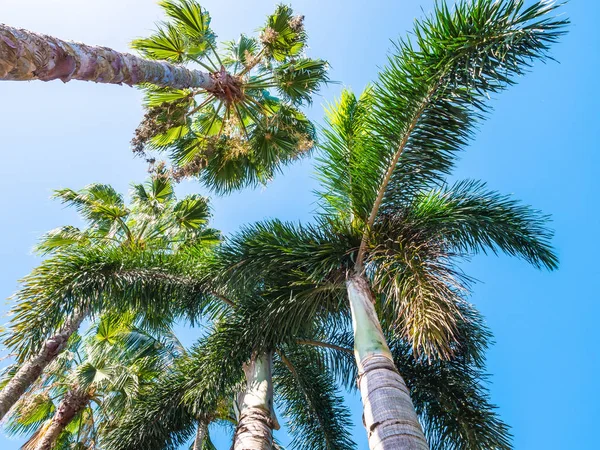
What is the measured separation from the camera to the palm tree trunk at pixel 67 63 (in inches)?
130

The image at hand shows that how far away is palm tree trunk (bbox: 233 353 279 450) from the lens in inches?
224

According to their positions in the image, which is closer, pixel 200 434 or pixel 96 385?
pixel 96 385

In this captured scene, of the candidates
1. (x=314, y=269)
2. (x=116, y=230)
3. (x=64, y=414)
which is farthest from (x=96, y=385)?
(x=314, y=269)

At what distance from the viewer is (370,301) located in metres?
5.48

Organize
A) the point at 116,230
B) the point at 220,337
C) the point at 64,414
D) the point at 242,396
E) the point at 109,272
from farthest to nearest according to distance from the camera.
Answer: the point at 116,230, the point at 64,414, the point at 242,396, the point at 220,337, the point at 109,272

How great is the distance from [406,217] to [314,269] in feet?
4.66

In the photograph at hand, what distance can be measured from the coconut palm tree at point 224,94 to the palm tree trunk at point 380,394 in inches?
147

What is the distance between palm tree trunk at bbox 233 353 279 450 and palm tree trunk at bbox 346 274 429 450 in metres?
1.84

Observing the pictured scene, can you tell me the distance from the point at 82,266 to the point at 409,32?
5.15 meters

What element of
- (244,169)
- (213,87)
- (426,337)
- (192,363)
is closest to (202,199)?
(244,169)

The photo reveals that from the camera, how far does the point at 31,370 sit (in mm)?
7828

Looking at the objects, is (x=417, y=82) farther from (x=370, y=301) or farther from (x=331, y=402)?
(x=331, y=402)

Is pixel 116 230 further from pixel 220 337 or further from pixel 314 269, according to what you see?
pixel 314 269

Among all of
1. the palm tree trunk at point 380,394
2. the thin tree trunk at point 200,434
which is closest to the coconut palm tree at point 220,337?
the palm tree trunk at point 380,394
